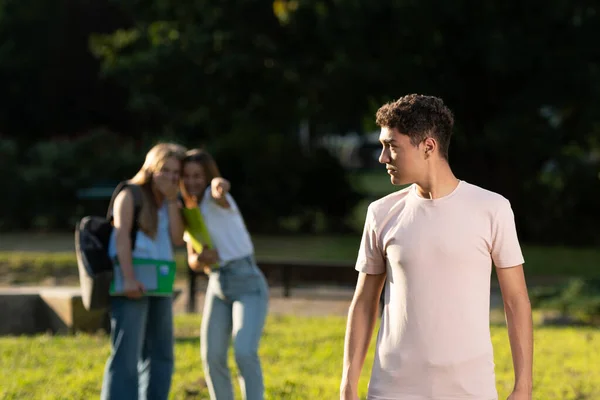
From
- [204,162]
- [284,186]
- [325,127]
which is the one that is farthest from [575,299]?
[284,186]

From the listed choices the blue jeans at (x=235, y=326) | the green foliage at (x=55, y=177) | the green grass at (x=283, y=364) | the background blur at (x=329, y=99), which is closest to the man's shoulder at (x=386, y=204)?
the blue jeans at (x=235, y=326)

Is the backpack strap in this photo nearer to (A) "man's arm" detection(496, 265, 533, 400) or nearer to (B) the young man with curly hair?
(B) the young man with curly hair

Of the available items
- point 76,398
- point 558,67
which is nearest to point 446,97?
point 558,67

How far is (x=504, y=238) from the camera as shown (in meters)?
3.35

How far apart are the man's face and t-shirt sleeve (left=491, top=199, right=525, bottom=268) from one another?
272 millimetres

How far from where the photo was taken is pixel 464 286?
3.31 metres

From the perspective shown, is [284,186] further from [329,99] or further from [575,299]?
[575,299]

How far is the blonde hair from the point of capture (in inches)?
238

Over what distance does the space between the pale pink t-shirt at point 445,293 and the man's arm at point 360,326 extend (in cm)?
11

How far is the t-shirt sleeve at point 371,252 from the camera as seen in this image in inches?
136

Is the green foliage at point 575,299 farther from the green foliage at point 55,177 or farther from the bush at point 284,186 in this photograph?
the green foliage at point 55,177

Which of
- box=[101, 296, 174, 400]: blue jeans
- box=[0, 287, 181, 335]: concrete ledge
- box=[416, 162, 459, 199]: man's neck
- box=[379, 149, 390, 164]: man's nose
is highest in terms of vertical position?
box=[379, 149, 390, 164]: man's nose

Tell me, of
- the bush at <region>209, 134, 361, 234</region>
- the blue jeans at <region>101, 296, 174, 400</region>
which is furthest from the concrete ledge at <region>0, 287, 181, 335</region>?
the bush at <region>209, 134, 361, 234</region>

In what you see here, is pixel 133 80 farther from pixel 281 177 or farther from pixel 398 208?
pixel 398 208
